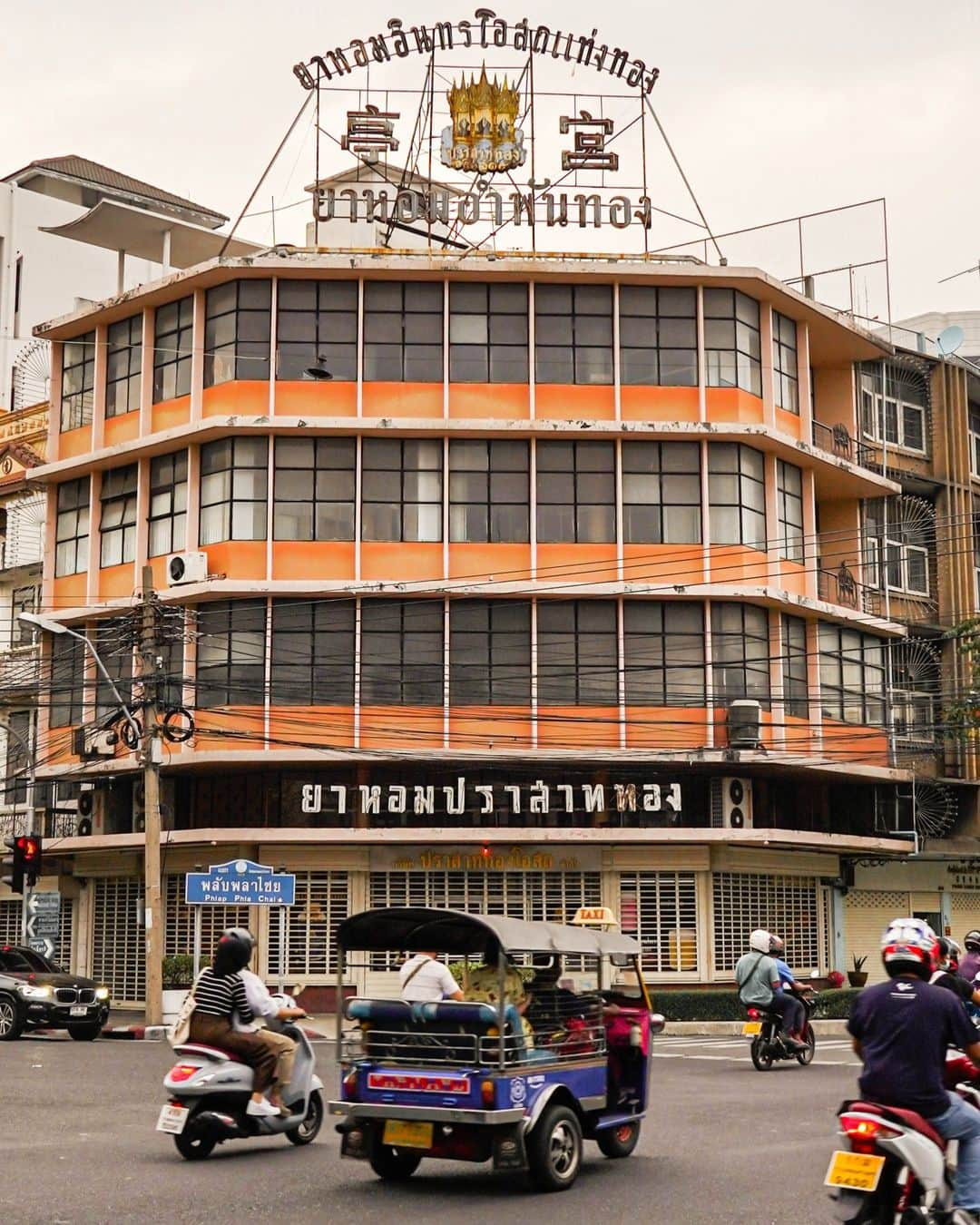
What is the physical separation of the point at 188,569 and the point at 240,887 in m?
9.29

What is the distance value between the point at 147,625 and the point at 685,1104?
17.6m

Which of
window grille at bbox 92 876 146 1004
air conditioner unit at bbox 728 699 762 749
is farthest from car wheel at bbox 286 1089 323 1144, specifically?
window grille at bbox 92 876 146 1004

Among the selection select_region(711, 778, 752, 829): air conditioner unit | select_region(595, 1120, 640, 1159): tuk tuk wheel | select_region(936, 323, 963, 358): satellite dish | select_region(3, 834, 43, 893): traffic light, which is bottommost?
select_region(595, 1120, 640, 1159): tuk tuk wheel

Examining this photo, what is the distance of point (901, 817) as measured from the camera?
135ft

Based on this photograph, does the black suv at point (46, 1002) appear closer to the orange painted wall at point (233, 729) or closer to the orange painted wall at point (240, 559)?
the orange painted wall at point (233, 729)

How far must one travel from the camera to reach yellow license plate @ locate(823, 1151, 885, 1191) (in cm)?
802

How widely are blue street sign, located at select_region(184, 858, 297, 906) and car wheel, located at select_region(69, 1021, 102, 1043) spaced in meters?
2.55

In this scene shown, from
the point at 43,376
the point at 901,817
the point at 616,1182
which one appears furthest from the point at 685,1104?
the point at 43,376

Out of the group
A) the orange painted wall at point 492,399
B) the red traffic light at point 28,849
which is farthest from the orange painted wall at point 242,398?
the red traffic light at point 28,849

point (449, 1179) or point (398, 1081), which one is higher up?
point (398, 1081)

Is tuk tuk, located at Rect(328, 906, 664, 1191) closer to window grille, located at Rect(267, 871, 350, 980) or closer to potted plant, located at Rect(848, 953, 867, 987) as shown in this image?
window grille, located at Rect(267, 871, 350, 980)

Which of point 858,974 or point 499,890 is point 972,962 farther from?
point 858,974

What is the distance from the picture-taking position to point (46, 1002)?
27.8 meters

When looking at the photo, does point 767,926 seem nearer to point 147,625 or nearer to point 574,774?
point 574,774
